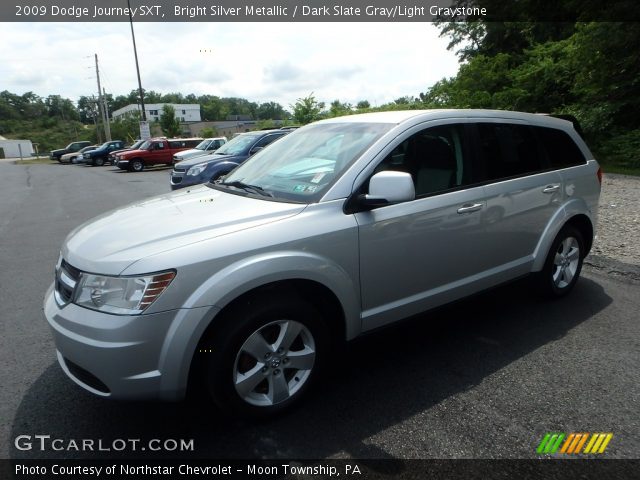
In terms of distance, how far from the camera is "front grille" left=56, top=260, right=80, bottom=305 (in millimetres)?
2502

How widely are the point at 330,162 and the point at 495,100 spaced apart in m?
16.9

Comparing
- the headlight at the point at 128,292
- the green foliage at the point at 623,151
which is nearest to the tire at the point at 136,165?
the green foliage at the point at 623,151

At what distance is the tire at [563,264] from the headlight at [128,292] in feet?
10.8

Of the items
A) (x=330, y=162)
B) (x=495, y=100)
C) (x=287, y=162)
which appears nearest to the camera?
(x=330, y=162)

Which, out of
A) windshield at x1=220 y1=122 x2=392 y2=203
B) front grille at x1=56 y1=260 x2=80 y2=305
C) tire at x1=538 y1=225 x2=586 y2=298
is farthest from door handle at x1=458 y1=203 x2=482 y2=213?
front grille at x1=56 y1=260 x2=80 y2=305

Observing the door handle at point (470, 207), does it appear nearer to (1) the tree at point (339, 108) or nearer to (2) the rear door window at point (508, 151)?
(2) the rear door window at point (508, 151)

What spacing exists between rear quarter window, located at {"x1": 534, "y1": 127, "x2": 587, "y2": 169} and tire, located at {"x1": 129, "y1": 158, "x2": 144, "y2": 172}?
22.5 meters

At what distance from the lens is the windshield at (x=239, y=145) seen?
39.6 feet

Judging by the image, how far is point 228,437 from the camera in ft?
8.46

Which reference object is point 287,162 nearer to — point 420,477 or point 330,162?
point 330,162

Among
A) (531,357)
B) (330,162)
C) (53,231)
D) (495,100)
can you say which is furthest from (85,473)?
(495,100)

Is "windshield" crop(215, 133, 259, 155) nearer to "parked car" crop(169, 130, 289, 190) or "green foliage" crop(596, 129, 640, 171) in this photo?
"parked car" crop(169, 130, 289, 190)

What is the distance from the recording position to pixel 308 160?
336 cm

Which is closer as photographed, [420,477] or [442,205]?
[420,477]
